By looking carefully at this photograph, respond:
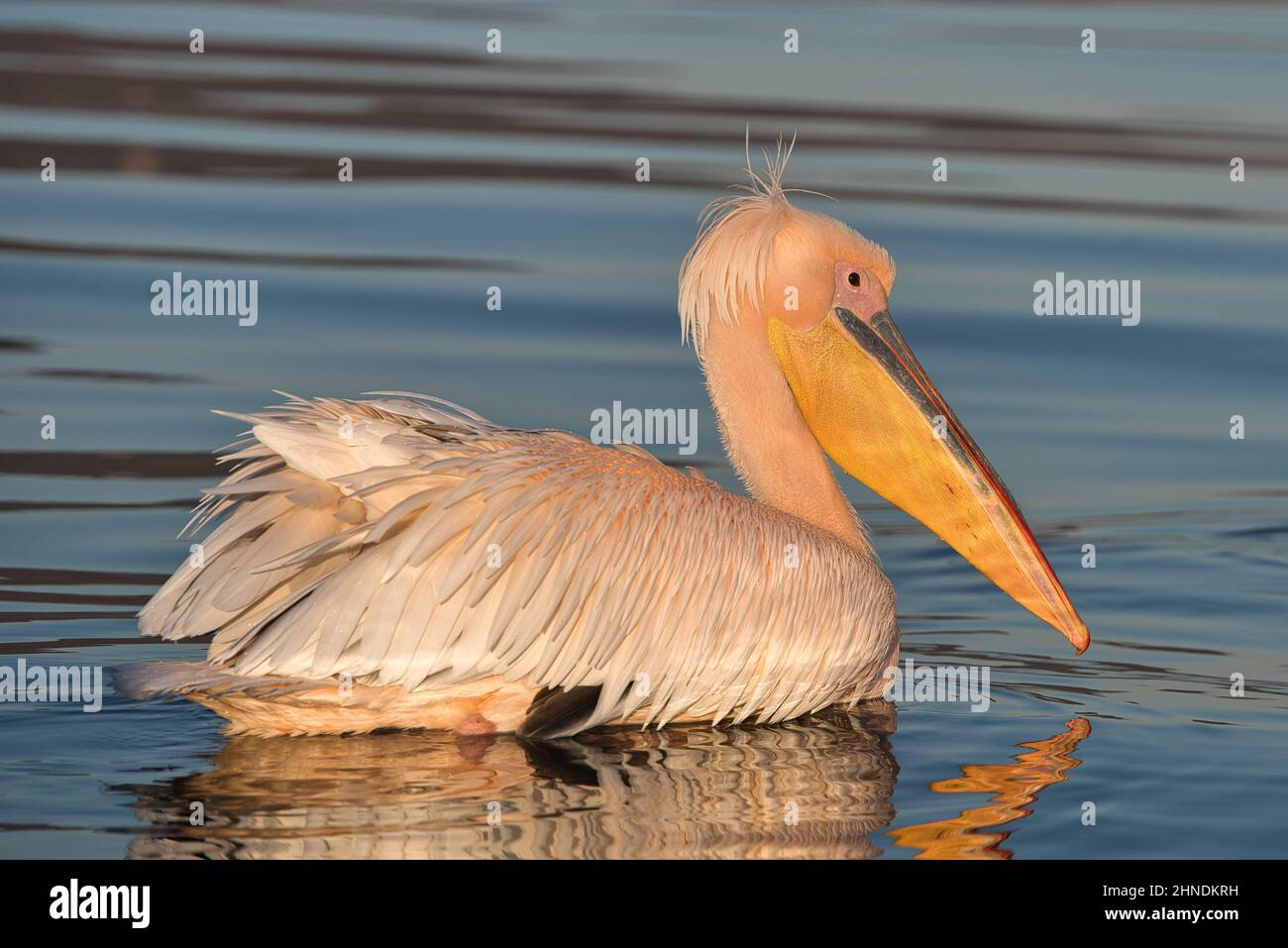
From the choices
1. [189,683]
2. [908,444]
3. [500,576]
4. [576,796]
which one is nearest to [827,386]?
[908,444]

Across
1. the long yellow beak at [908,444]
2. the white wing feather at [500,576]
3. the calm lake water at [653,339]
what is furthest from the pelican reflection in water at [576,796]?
the long yellow beak at [908,444]

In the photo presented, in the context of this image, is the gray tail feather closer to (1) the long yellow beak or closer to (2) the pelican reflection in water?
(2) the pelican reflection in water

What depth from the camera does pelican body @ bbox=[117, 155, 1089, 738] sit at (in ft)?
16.7

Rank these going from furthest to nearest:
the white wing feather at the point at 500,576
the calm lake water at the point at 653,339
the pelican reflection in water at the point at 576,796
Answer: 1. the white wing feather at the point at 500,576
2. the calm lake water at the point at 653,339
3. the pelican reflection in water at the point at 576,796

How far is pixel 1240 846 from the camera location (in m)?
4.74

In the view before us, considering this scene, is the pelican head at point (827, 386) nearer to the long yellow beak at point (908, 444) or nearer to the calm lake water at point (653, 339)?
the long yellow beak at point (908, 444)

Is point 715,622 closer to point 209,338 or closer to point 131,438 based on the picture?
point 131,438

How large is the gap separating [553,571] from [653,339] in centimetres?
460

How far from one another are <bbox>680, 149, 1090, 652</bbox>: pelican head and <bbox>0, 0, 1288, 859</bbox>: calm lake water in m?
0.45

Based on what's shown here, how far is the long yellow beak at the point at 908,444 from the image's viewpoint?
5871 mm

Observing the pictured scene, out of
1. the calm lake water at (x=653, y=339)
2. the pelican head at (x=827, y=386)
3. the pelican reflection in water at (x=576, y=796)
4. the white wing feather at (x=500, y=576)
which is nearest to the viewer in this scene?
the pelican reflection in water at (x=576, y=796)

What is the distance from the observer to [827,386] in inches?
237

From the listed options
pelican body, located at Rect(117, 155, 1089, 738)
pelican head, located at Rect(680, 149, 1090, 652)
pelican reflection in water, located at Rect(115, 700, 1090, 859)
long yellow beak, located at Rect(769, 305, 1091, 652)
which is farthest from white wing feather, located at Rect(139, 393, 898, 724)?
long yellow beak, located at Rect(769, 305, 1091, 652)
